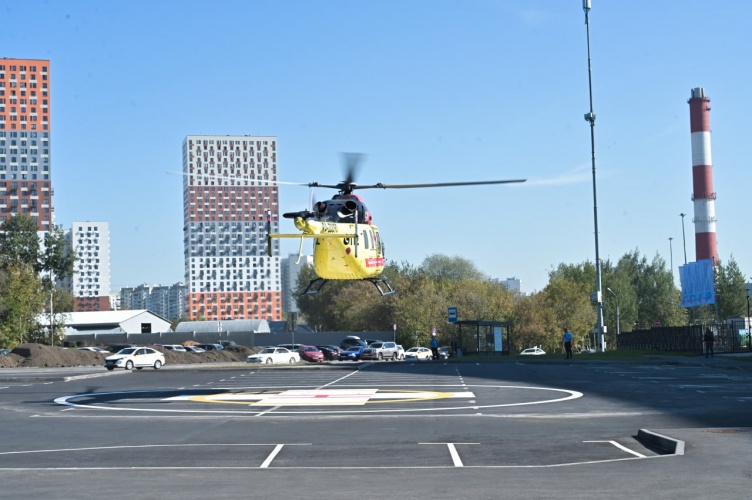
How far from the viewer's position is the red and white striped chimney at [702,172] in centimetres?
9175

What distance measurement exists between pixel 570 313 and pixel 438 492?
92.8 meters

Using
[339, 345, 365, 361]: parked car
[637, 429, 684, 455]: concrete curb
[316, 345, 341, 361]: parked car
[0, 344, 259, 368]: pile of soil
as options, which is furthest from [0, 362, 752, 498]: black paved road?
[316, 345, 341, 361]: parked car

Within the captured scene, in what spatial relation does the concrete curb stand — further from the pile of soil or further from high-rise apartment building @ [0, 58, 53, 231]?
high-rise apartment building @ [0, 58, 53, 231]

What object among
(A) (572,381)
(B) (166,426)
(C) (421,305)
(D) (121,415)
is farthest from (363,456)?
(C) (421,305)

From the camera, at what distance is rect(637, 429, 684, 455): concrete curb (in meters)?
14.5

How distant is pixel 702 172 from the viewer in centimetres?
9231

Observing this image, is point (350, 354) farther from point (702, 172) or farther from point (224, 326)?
point (224, 326)

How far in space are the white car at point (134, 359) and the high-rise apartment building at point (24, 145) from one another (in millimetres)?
145383

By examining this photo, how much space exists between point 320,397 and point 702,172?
237 ft

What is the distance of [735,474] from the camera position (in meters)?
12.1

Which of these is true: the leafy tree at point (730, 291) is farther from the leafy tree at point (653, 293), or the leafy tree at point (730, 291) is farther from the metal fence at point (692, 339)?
the metal fence at point (692, 339)

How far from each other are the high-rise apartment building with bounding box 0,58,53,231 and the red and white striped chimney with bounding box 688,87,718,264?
140m

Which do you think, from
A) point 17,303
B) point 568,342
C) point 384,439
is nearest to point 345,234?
point 384,439

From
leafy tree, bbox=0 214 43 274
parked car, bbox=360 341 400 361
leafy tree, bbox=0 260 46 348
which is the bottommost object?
parked car, bbox=360 341 400 361
